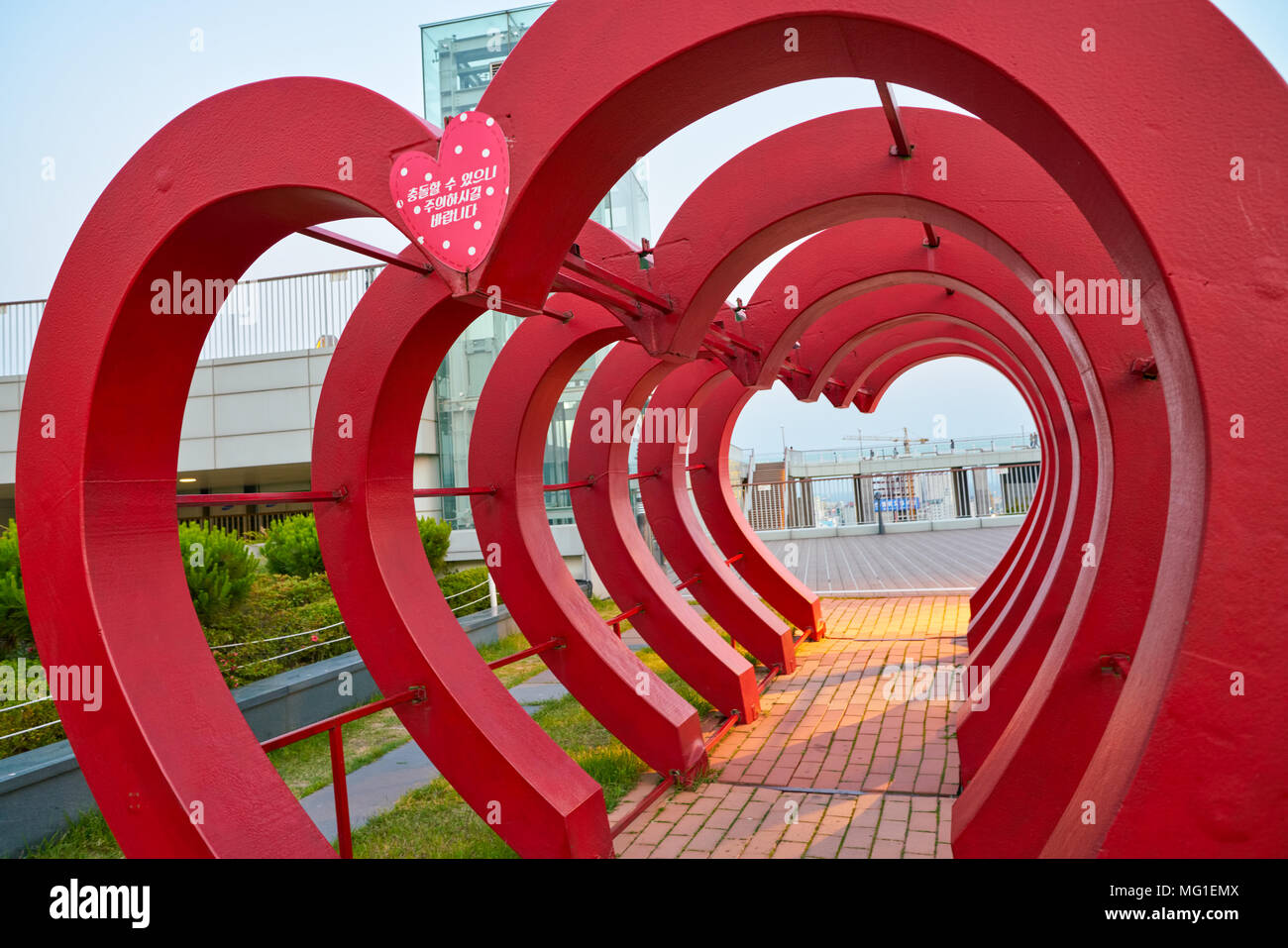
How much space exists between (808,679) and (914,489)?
19.0 meters

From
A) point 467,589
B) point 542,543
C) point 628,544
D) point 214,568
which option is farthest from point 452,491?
point 467,589

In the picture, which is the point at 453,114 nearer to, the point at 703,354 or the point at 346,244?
the point at 703,354

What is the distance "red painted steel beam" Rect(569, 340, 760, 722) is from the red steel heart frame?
915 millimetres

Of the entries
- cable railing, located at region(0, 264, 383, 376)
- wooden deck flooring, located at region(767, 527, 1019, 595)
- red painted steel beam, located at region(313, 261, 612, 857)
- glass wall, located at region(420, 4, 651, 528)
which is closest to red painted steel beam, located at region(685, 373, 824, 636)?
wooden deck flooring, located at region(767, 527, 1019, 595)

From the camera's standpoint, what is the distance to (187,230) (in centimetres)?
327

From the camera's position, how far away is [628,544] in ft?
24.8

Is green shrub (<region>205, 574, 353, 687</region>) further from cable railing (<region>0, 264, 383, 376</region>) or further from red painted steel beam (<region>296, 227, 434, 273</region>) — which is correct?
cable railing (<region>0, 264, 383, 376</region>)

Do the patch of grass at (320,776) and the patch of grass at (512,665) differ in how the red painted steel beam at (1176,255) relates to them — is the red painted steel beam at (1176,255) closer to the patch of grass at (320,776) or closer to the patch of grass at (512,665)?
the patch of grass at (320,776)

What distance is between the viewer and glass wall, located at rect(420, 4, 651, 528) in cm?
1641

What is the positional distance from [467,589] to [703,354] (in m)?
7.11

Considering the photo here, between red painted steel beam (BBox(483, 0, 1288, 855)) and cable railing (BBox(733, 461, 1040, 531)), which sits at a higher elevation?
red painted steel beam (BBox(483, 0, 1288, 855))

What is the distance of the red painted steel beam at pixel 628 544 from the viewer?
721 cm

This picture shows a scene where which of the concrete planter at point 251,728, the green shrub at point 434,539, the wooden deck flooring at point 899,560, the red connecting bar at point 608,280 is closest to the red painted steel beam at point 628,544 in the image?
the red connecting bar at point 608,280

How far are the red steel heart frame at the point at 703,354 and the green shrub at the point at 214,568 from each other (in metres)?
4.20
